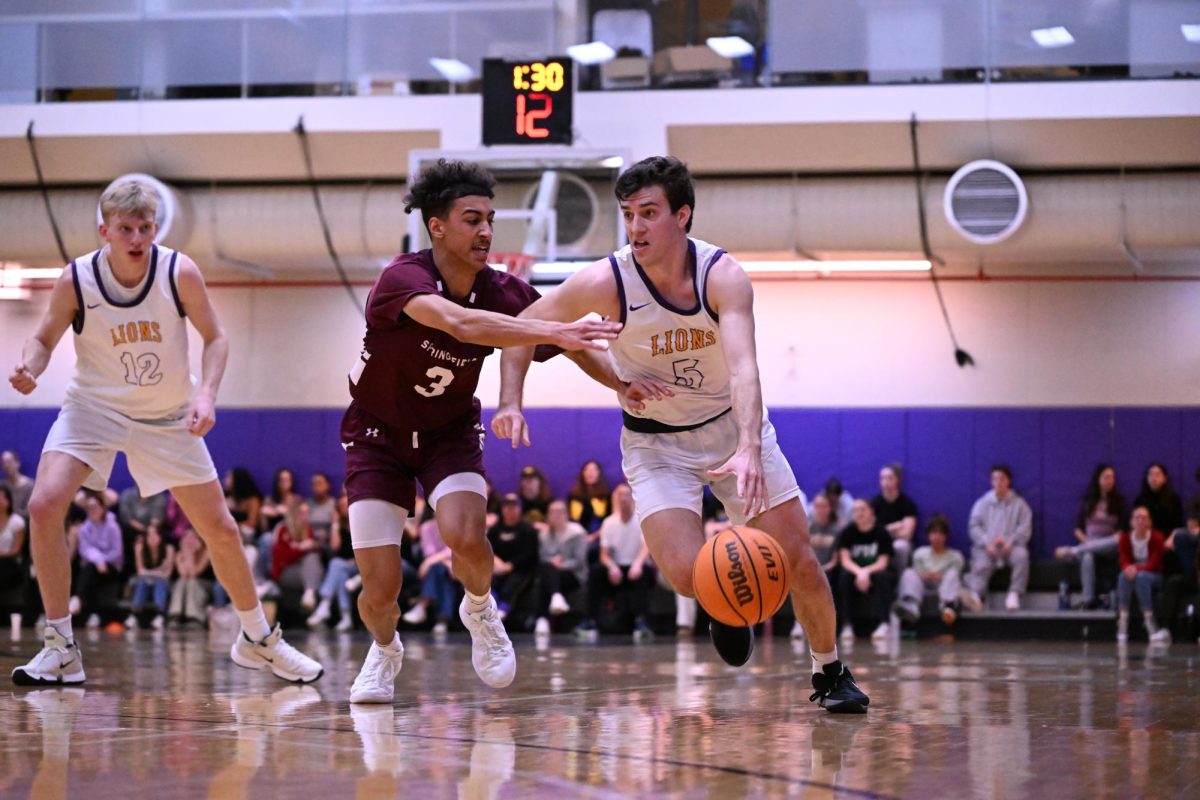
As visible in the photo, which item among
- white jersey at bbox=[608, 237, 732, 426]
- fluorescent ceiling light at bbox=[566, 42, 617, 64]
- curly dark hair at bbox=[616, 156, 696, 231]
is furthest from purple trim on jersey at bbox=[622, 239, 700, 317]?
fluorescent ceiling light at bbox=[566, 42, 617, 64]

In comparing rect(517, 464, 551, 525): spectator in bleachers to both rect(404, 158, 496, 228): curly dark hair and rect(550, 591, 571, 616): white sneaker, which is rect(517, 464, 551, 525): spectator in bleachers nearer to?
rect(550, 591, 571, 616): white sneaker

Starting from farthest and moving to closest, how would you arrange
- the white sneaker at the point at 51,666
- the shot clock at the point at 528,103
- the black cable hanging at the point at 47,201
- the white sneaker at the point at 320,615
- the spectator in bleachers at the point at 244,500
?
the spectator in bleachers at the point at 244,500 < the black cable hanging at the point at 47,201 < the white sneaker at the point at 320,615 < the shot clock at the point at 528,103 < the white sneaker at the point at 51,666

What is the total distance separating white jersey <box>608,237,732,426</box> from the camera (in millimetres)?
4949

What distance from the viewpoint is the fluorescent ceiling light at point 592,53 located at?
12.4 m

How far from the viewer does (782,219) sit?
1307 cm

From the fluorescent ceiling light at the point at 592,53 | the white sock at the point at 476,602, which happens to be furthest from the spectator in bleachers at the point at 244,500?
the white sock at the point at 476,602

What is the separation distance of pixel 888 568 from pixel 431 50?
611 centimetres

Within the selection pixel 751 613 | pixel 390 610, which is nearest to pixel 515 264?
pixel 390 610

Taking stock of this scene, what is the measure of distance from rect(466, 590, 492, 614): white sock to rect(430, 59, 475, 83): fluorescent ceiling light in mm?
8012

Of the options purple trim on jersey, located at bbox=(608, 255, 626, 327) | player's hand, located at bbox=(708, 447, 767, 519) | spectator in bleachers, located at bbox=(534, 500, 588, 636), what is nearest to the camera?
player's hand, located at bbox=(708, 447, 767, 519)

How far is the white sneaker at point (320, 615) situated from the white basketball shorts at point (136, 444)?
7503 mm

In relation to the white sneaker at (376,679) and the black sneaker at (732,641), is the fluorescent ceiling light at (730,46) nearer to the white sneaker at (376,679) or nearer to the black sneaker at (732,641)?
the white sneaker at (376,679)

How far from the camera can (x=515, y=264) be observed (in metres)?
11.6

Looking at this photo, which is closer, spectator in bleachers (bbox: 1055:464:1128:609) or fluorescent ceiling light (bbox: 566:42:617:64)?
fluorescent ceiling light (bbox: 566:42:617:64)
